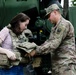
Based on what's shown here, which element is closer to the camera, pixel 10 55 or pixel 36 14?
pixel 10 55

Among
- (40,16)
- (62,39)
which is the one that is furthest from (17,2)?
(62,39)

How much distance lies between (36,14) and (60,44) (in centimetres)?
184

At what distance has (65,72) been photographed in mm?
4957

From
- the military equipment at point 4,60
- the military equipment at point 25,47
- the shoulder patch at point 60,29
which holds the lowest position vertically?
the military equipment at point 4,60

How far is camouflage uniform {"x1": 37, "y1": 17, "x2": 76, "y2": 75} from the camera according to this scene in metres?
4.87

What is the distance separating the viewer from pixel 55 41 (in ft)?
15.8

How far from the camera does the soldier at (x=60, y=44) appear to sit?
484 cm

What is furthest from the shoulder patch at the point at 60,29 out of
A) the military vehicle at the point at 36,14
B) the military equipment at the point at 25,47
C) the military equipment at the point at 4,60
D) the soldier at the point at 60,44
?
the military vehicle at the point at 36,14

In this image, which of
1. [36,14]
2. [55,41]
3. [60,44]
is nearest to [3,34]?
[55,41]

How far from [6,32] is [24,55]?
399 mm

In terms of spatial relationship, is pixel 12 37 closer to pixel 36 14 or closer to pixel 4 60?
pixel 4 60

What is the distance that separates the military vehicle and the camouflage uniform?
1010 mm

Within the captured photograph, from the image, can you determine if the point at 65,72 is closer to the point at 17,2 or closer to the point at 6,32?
the point at 6,32

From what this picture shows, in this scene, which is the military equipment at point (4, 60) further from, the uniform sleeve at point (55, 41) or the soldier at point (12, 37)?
the uniform sleeve at point (55, 41)
